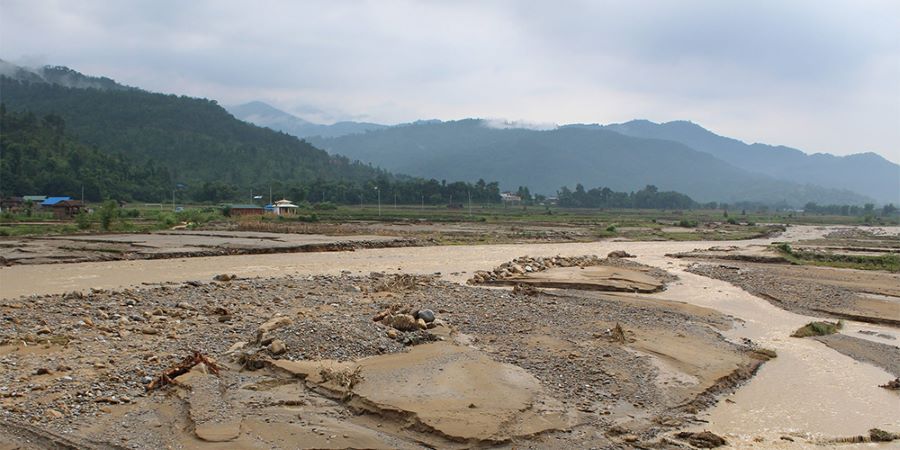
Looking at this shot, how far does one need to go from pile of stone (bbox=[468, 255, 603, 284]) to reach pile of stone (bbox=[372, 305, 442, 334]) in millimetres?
9960

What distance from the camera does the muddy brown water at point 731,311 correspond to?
8945 millimetres

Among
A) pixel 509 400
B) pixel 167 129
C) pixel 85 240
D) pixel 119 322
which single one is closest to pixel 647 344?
pixel 509 400

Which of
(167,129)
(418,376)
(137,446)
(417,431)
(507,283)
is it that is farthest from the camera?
(167,129)

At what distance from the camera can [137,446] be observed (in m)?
6.49

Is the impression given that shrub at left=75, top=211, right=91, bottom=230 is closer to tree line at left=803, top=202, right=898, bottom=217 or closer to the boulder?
A: the boulder

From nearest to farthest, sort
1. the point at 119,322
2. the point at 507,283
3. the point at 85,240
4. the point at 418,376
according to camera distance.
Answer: the point at 418,376 < the point at 119,322 < the point at 507,283 < the point at 85,240

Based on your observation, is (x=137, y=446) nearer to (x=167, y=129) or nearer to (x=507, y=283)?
(x=507, y=283)

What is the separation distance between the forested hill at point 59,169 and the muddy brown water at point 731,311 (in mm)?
63627

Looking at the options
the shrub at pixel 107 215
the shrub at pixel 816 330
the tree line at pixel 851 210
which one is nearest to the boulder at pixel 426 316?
the shrub at pixel 816 330

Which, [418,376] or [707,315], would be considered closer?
[418,376]

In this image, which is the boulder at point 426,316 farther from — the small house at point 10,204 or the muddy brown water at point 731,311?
the small house at point 10,204

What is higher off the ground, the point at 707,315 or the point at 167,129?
the point at 167,129

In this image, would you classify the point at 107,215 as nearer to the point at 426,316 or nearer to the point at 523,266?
the point at 523,266

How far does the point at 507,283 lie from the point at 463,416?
14.5 metres
